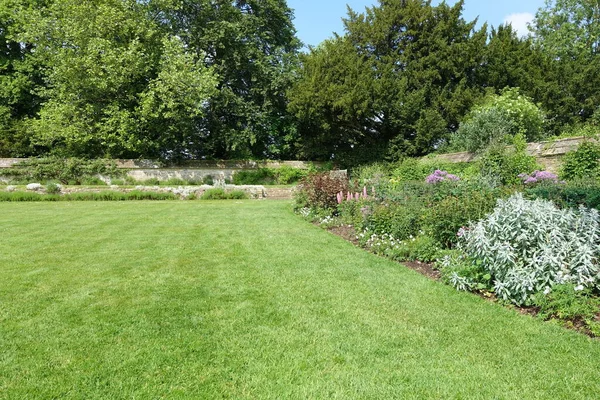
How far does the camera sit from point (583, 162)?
27.9ft

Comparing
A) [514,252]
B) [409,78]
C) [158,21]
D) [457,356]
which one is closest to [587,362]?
[457,356]

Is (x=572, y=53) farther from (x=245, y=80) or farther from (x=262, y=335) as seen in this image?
(x=262, y=335)

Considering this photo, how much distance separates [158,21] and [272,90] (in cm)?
709

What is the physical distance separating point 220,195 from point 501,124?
1087 centimetres

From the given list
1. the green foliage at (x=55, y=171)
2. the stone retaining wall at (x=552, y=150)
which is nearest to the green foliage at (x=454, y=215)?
the stone retaining wall at (x=552, y=150)

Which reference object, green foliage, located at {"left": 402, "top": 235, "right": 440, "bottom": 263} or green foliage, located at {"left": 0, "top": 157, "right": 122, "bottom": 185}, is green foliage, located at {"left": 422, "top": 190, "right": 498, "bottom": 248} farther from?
green foliage, located at {"left": 0, "top": 157, "right": 122, "bottom": 185}

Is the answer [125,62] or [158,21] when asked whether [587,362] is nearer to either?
[125,62]

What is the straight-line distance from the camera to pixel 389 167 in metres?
19.2

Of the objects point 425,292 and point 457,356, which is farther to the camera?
point 425,292

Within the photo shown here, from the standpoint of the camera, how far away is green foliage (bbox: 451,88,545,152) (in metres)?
13.2

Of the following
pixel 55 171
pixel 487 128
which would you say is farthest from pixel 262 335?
pixel 55 171

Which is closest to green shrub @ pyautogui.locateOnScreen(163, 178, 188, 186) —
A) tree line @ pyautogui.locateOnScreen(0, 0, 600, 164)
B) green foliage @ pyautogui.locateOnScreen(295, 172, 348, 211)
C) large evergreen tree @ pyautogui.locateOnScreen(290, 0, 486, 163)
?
tree line @ pyautogui.locateOnScreen(0, 0, 600, 164)

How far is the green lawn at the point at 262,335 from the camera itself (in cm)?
223

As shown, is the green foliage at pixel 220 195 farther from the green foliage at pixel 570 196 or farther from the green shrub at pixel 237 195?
the green foliage at pixel 570 196
